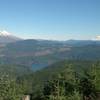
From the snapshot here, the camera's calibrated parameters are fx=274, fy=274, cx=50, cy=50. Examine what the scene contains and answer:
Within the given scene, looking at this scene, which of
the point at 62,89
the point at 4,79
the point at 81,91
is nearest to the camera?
the point at 62,89

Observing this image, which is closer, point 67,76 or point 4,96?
point 67,76

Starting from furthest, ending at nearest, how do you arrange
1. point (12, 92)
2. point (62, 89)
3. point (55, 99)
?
point (12, 92) < point (62, 89) < point (55, 99)

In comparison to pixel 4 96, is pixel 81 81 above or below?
above

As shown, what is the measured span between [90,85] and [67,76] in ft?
20.1

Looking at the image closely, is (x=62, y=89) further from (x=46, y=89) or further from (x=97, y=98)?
(x=46, y=89)

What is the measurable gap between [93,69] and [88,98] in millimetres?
8310

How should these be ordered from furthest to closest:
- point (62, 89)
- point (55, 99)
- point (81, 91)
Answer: point (81, 91)
point (62, 89)
point (55, 99)

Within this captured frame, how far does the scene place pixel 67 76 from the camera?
67.9 m

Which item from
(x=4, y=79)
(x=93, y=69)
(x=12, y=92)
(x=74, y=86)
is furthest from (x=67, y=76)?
(x=4, y=79)

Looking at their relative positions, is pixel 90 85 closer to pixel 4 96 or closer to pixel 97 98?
pixel 97 98

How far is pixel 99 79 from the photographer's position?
68.3 m

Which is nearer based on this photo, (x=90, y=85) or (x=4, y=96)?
(x=90, y=85)

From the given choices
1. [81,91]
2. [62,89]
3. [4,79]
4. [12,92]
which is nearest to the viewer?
[62,89]

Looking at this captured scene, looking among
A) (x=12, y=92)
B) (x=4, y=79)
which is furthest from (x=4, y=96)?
(x=4, y=79)
